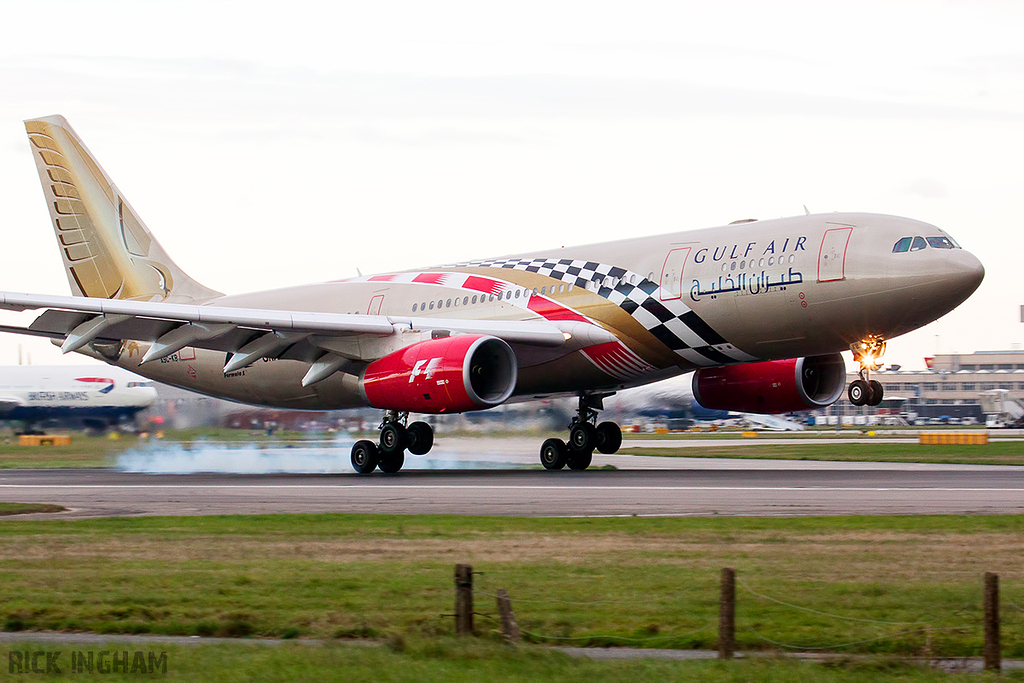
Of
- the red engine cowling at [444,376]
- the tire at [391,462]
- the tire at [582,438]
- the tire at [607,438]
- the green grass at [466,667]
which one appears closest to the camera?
the green grass at [466,667]

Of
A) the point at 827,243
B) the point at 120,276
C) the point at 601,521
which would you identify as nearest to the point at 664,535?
the point at 601,521

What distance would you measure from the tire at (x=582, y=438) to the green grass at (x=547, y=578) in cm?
1506

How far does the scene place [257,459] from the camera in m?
38.4

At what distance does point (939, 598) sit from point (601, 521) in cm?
666

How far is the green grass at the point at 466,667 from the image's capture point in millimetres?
8453

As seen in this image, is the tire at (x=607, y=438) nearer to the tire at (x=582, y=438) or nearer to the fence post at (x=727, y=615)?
the tire at (x=582, y=438)

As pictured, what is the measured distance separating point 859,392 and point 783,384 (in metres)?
5.90

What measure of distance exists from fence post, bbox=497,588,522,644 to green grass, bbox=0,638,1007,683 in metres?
0.12

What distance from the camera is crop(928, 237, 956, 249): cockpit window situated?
84.2 feet

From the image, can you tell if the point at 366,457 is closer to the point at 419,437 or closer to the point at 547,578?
the point at 419,437

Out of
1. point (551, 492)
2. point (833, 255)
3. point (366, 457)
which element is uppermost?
point (833, 255)

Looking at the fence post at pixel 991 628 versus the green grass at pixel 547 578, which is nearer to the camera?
the fence post at pixel 991 628

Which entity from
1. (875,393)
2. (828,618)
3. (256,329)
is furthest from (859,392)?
(828,618)

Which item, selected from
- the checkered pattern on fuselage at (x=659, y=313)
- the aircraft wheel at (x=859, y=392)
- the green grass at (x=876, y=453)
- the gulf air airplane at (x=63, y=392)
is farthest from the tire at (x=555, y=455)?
the gulf air airplane at (x=63, y=392)
